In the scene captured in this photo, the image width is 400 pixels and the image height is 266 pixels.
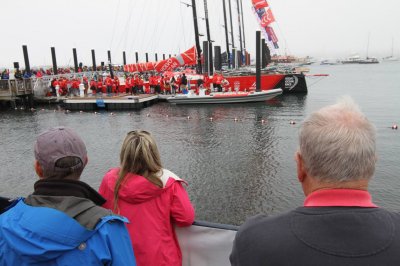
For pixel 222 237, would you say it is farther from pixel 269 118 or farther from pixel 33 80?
pixel 33 80

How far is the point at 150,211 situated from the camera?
2439 millimetres

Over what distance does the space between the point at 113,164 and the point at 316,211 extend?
10.3m

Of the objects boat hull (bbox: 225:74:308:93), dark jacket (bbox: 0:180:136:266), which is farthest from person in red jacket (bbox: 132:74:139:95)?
dark jacket (bbox: 0:180:136:266)

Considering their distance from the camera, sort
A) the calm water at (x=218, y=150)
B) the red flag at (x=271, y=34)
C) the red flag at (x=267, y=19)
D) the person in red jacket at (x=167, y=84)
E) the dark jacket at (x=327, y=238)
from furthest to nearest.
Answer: the red flag at (x=271, y=34) < the red flag at (x=267, y=19) < the person in red jacket at (x=167, y=84) < the calm water at (x=218, y=150) < the dark jacket at (x=327, y=238)

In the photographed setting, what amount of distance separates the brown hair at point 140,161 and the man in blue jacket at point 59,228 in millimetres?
645

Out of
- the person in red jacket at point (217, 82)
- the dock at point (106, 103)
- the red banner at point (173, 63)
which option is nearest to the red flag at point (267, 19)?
the red banner at point (173, 63)

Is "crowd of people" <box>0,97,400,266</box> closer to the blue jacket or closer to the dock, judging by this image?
the blue jacket

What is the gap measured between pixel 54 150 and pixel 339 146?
54.7 inches

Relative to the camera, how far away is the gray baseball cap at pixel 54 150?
183 cm

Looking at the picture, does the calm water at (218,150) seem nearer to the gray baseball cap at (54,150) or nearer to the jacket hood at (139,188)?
the jacket hood at (139,188)

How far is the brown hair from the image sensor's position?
96.3 inches

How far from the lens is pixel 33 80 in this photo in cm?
2892

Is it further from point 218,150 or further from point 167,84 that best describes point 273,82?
point 218,150

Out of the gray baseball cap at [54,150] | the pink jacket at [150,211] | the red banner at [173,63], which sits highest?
the red banner at [173,63]
